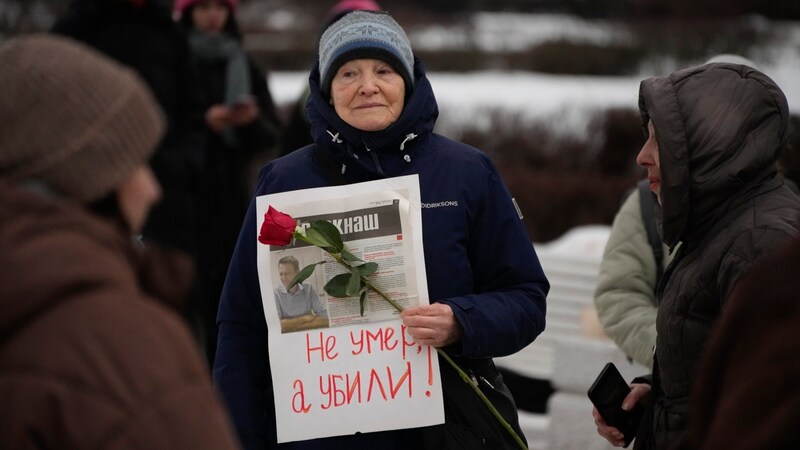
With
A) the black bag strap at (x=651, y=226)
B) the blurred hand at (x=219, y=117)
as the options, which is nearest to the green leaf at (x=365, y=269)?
the black bag strap at (x=651, y=226)

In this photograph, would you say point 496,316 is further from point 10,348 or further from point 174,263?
point 10,348

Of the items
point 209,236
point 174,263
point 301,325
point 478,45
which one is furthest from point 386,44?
point 478,45

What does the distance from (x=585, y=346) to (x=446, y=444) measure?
2.40 metres

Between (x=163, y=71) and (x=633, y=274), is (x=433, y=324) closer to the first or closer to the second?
(x=633, y=274)

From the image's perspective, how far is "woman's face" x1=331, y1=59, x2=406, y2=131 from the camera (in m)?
3.56

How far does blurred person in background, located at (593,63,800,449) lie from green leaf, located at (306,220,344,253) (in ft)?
2.85

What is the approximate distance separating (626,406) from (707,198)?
2.46ft

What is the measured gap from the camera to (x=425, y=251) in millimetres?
3459

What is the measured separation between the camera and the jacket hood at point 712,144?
326 cm

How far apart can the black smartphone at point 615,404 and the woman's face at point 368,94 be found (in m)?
0.98

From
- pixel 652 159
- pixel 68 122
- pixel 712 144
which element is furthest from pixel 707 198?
pixel 68 122

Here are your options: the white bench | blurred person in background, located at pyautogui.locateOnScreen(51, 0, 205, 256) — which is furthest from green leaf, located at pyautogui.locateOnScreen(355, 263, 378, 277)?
blurred person in background, located at pyautogui.locateOnScreen(51, 0, 205, 256)

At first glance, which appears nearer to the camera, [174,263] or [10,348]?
[10,348]

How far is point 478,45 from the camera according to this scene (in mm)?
18000
